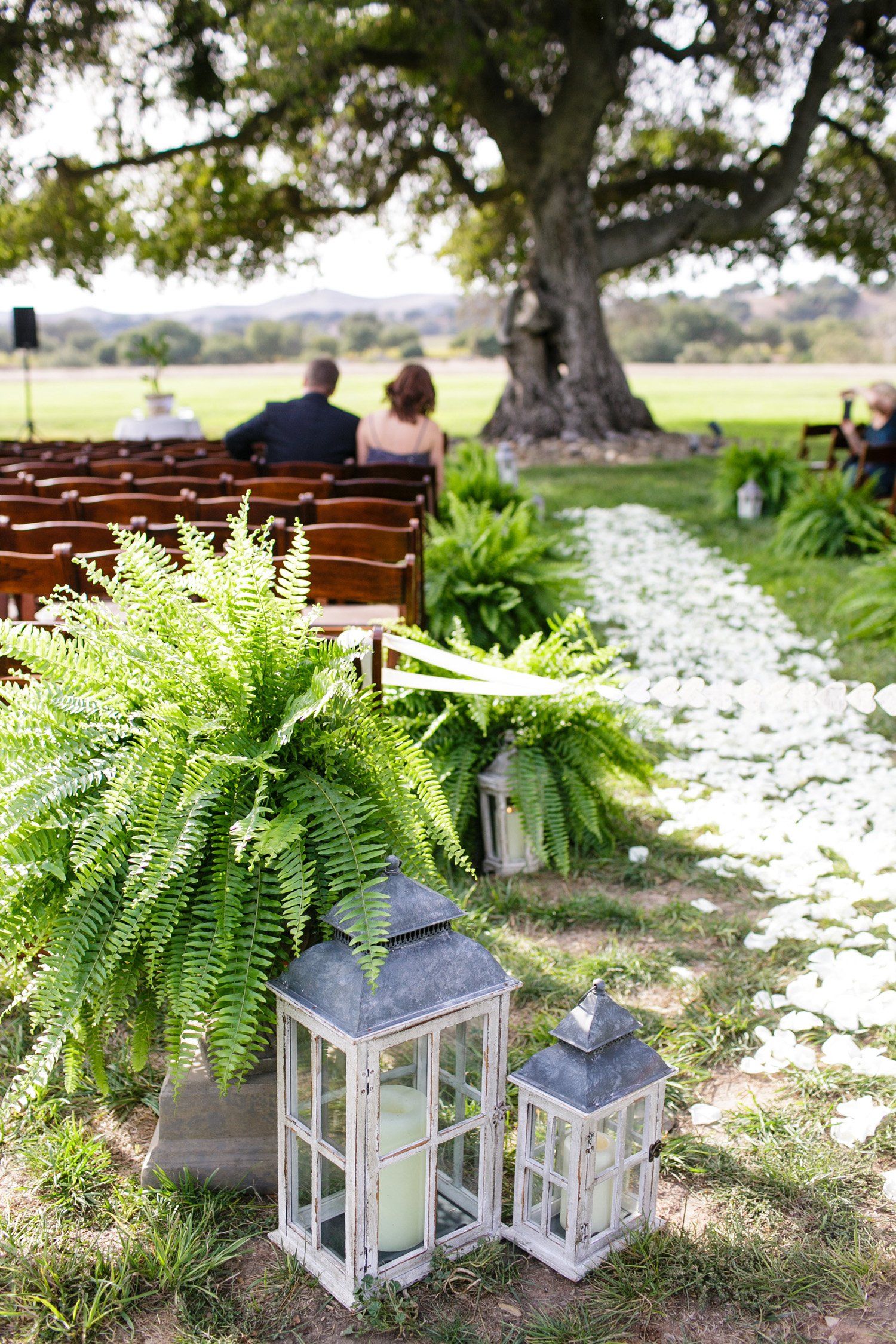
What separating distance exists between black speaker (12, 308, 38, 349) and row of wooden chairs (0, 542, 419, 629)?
37.9 feet

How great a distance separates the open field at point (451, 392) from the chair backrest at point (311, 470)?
17.4m

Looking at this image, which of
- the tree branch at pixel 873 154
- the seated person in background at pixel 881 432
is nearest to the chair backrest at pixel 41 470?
the seated person in background at pixel 881 432

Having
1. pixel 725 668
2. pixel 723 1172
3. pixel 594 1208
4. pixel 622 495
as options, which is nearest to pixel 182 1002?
pixel 594 1208

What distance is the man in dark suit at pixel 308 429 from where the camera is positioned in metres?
7.64

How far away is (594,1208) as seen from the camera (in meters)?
2.26

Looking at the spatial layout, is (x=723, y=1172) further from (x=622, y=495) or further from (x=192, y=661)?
(x=622, y=495)

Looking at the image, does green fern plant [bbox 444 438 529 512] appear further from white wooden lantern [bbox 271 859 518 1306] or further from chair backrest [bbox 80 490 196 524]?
white wooden lantern [bbox 271 859 518 1306]

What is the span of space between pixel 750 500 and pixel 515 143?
10792mm

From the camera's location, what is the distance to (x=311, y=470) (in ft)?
23.9

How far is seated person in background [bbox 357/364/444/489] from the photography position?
23.6ft

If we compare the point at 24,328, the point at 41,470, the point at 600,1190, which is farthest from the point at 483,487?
the point at 24,328

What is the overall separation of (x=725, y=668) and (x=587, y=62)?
1504cm

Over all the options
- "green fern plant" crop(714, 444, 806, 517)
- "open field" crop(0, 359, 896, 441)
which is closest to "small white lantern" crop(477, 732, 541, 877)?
"green fern plant" crop(714, 444, 806, 517)

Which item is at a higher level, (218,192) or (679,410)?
(218,192)
